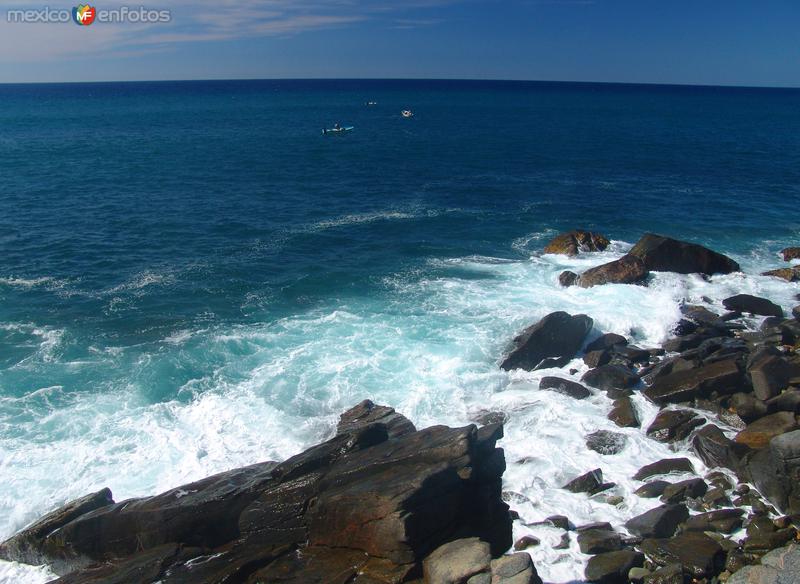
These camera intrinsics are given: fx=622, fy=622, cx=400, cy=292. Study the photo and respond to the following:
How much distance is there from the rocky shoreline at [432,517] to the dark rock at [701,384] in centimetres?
61

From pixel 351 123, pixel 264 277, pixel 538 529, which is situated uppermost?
pixel 351 123

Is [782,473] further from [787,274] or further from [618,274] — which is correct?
[787,274]

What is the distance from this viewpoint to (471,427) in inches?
757

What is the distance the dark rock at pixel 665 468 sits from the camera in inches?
896

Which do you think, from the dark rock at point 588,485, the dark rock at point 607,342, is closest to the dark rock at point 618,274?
the dark rock at point 607,342

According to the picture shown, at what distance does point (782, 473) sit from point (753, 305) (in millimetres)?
18936

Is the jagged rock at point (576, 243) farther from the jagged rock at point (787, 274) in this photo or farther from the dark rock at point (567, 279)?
the jagged rock at point (787, 274)

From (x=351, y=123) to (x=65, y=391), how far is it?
114 meters

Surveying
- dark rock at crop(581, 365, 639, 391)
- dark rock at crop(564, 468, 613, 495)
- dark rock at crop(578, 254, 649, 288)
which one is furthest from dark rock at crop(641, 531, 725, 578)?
dark rock at crop(578, 254, 649, 288)

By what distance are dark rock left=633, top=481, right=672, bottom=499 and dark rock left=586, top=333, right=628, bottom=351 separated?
11288mm

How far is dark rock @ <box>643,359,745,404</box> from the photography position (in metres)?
26.9

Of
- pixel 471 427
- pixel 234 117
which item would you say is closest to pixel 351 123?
pixel 234 117

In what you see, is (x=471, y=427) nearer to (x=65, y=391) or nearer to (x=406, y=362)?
(x=406, y=362)

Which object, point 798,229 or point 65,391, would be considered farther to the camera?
point 798,229
